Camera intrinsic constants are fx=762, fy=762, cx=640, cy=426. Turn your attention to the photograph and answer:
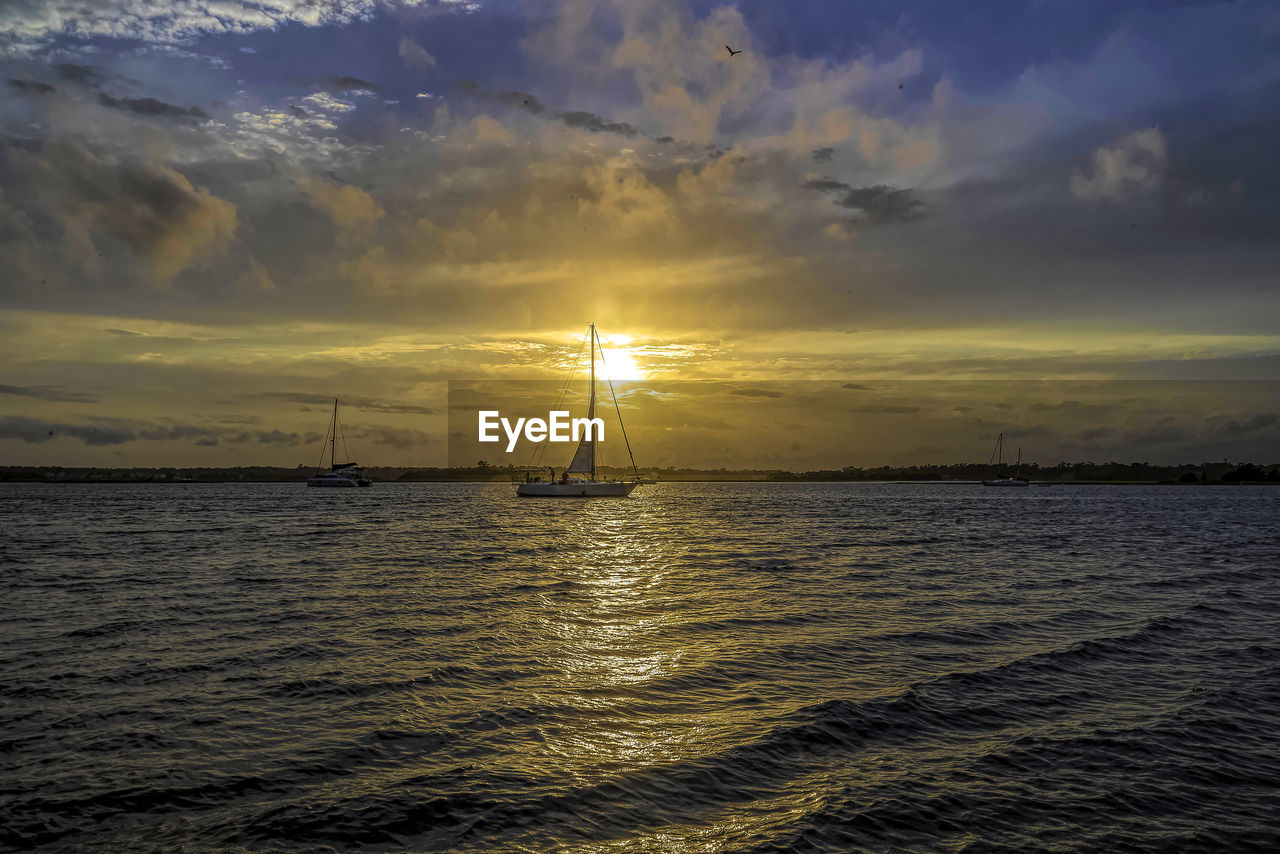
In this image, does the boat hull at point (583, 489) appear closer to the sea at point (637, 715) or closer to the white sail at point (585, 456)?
the white sail at point (585, 456)

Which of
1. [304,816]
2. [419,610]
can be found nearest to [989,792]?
[304,816]

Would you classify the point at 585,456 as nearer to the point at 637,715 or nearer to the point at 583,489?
the point at 583,489

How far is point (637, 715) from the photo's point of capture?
14820 mm

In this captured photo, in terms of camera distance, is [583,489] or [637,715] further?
[583,489]

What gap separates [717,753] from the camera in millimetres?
12633

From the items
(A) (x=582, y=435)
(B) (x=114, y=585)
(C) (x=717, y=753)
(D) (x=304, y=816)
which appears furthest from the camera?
(A) (x=582, y=435)

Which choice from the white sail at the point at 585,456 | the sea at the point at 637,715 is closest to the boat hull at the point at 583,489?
the white sail at the point at 585,456

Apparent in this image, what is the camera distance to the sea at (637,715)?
10070mm

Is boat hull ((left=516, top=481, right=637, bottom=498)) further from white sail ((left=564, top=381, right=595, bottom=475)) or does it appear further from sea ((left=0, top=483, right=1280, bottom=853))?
sea ((left=0, top=483, right=1280, bottom=853))

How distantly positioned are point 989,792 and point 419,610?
20.6m

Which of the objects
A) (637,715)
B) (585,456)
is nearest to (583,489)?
(585,456)

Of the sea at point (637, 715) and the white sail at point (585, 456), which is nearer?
the sea at point (637, 715)

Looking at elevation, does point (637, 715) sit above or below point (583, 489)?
above

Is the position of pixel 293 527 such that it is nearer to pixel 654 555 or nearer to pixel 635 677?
pixel 654 555
